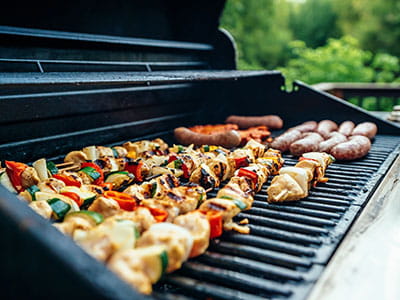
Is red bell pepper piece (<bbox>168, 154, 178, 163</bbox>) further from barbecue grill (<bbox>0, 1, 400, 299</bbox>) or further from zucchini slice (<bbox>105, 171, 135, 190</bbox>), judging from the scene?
barbecue grill (<bbox>0, 1, 400, 299</bbox>)

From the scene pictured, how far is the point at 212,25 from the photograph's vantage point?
6.08 m

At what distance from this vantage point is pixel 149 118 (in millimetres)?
5164

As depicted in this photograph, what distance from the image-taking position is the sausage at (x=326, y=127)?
4.97 metres

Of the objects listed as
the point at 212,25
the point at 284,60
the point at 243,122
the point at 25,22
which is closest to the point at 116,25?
the point at 25,22

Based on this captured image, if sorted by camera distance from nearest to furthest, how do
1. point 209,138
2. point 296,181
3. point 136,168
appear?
point 296,181 < point 136,168 < point 209,138

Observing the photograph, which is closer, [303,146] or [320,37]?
[303,146]

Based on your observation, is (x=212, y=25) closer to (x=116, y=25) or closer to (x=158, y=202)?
(x=116, y=25)

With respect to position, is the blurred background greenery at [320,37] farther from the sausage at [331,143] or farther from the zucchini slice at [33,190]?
the zucchini slice at [33,190]

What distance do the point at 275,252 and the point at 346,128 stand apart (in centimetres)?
330

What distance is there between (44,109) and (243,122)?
287 cm

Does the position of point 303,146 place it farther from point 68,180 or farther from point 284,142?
point 68,180

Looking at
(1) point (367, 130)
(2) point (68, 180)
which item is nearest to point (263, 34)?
(1) point (367, 130)

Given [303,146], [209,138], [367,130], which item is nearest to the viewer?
[303,146]

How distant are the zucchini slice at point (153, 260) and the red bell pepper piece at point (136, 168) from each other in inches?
67.3
